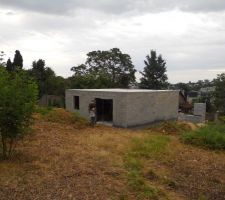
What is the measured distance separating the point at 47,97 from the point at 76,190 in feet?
125

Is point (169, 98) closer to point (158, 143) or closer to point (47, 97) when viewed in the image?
point (158, 143)

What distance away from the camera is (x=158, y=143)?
44.1 feet

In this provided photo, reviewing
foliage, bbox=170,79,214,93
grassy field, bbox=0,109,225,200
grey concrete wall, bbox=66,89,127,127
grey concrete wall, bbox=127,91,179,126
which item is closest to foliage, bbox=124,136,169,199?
grassy field, bbox=0,109,225,200

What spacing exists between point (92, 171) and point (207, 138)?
21.9 ft

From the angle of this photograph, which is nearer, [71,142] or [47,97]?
[71,142]

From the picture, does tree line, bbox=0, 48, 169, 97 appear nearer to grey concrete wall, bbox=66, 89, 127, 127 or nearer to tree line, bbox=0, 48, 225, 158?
tree line, bbox=0, 48, 225, 158

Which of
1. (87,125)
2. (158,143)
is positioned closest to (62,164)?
(158,143)

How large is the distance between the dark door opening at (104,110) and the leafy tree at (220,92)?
29.3 m

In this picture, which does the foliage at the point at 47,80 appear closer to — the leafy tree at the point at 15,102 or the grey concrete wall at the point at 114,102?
the grey concrete wall at the point at 114,102

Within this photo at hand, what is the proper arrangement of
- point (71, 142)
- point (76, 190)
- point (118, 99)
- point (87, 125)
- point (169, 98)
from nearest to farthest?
point (76, 190), point (71, 142), point (87, 125), point (118, 99), point (169, 98)

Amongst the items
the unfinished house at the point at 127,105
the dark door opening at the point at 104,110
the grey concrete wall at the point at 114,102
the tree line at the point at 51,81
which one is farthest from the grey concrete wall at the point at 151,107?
the tree line at the point at 51,81

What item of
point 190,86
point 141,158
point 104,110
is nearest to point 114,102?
point 104,110

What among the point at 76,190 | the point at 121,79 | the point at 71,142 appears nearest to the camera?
the point at 76,190

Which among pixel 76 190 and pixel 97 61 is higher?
pixel 97 61
